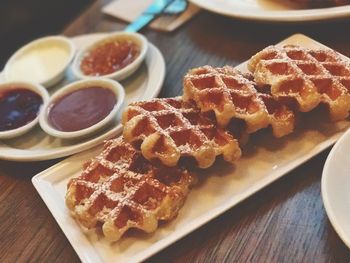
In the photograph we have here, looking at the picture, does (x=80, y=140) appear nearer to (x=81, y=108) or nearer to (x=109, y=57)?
(x=81, y=108)

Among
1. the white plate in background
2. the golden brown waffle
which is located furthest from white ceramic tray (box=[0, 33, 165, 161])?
the white plate in background

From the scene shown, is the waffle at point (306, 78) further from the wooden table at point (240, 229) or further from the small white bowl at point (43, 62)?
the small white bowl at point (43, 62)

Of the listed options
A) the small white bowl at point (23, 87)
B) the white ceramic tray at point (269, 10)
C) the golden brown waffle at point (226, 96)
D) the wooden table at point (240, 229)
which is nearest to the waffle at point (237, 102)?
the golden brown waffle at point (226, 96)

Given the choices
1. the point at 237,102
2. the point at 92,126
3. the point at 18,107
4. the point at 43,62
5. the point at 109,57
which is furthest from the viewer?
the point at 43,62

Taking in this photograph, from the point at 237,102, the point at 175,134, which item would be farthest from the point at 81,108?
the point at 237,102

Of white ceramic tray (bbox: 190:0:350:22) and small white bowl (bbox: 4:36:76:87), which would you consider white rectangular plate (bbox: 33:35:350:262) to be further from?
small white bowl (bbox: 4:36:76:87)

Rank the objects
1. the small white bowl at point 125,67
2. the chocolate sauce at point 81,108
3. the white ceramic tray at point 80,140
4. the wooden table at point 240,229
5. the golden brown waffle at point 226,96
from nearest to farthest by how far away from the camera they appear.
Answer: the wooden table at point 240,229, the golden brown waffle at point 226,96, the white ceramic tray at point 80,140, the chocolate sauce at point 81,108, the small white bowl at point 125,67

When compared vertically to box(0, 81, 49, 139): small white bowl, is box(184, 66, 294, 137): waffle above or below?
above
